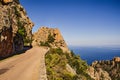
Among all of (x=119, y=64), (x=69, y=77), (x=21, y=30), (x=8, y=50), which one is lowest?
(x=119, y=64)

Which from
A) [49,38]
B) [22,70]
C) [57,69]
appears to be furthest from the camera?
[49,38]

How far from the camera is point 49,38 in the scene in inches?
3804

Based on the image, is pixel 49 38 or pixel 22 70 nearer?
pixel 22 70

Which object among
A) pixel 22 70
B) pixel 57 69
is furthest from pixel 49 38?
pixel 22 70

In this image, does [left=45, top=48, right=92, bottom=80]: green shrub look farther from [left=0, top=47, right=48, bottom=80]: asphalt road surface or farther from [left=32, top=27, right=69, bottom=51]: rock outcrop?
[left=32, top=27, right=69, bottom=51]: rock outcrop

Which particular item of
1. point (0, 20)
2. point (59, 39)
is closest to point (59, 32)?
point (59, 39)

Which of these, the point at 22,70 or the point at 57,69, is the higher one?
the point at 22,70

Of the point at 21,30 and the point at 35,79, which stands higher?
the point at 21,30

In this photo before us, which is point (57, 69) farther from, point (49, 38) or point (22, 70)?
point (49, 38)

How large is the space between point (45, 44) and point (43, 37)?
8617 mm

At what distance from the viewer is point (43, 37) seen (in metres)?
100

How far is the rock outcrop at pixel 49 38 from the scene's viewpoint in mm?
95213

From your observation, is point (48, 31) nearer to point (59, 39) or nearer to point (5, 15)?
point (59, 39)

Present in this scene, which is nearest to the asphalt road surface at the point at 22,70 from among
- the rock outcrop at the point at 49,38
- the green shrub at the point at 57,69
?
the green shrub at the point at 57,69
